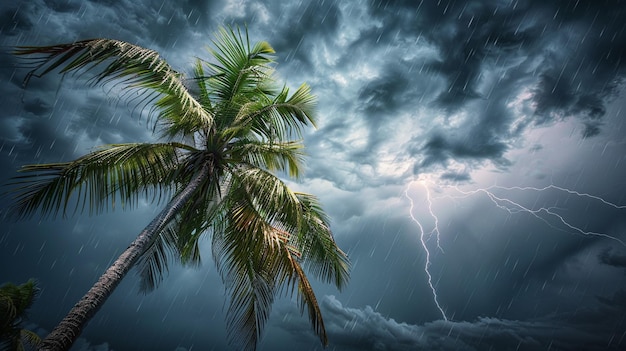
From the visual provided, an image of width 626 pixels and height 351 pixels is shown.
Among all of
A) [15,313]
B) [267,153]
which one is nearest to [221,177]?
[267,153]

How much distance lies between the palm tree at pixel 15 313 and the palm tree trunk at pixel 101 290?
1195cm

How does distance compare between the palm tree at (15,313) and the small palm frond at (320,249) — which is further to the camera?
the palm tree at (15,313)

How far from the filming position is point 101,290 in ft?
16.7

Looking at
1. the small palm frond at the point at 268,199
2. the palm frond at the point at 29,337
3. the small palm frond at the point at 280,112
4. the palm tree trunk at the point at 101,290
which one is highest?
the small palm frond at the point at 280,112

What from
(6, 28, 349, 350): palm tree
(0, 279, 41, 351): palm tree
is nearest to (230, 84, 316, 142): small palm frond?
(6, 28, 349, 350): palm tree

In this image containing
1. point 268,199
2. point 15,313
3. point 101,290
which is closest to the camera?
point 101,290

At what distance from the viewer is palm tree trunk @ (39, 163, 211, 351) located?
4.27 metres

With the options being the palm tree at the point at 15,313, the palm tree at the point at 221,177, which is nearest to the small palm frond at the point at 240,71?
the palm tree at the point at 221,177

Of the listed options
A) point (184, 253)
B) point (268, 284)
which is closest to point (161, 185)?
point (184, 253)

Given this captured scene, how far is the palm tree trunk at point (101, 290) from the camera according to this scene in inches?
168

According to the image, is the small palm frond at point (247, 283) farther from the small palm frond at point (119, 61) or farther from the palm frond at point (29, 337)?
the palm frond at point (29, 337)

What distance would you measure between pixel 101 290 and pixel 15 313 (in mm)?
13765

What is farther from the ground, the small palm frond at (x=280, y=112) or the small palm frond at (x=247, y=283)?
the small palm frond at (x=280, y=112)

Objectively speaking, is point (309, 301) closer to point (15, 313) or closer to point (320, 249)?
point (320, 249)
